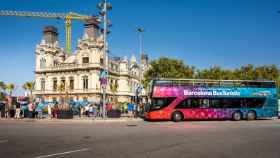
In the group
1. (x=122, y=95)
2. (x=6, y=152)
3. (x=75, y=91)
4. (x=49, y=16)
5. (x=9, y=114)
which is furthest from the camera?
(x=49, y=16)

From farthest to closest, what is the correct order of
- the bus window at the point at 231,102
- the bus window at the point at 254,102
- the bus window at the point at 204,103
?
the bus window at the point at 254,102
the bus window at the point at 231,102
the bus window at the point at 204,103

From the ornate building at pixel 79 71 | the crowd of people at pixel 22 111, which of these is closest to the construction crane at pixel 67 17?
the ornate building at pixel 79 71

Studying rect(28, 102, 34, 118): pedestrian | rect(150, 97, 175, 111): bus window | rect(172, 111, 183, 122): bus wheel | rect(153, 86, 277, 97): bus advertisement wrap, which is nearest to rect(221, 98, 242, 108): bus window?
rect(153, 86, 277, 97): bus advertisement wrap

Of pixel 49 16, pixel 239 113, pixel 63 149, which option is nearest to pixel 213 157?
pixel 63 149

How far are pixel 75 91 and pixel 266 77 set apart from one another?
1835 inches

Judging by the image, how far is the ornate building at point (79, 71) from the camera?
74000mm

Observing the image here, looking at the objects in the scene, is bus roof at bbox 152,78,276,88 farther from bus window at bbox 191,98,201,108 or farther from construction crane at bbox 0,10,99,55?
construction crane at bbox 0,10,99,55

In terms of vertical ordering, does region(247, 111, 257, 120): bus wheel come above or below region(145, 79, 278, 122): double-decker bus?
below

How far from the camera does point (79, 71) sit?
76.1 m

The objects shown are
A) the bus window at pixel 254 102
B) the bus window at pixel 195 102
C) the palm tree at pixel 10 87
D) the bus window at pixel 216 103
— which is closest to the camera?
the bus window at pixel 195 102

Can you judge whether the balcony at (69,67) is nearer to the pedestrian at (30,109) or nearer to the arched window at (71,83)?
the arched window at (71,83)

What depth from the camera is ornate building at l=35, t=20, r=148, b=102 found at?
7400 cm

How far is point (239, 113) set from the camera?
86.1 ft

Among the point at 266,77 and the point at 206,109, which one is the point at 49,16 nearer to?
the point at 266,77
